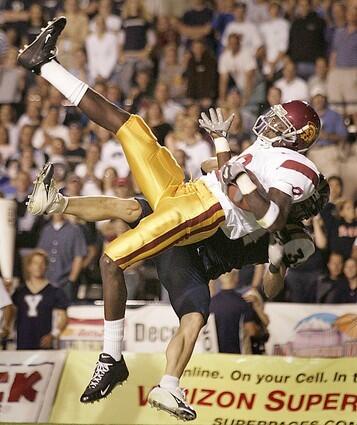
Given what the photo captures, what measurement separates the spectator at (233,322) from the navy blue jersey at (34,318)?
1.30 m

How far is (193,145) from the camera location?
12.6m

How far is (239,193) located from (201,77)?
23.5 feet

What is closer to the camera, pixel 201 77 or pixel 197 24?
pixel 201 77

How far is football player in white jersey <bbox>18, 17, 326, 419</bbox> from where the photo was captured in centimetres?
702

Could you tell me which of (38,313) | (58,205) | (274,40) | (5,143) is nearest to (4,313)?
(38,313)

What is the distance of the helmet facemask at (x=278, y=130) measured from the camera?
287 inches

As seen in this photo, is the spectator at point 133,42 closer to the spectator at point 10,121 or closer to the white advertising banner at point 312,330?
the spectator at point 10,121

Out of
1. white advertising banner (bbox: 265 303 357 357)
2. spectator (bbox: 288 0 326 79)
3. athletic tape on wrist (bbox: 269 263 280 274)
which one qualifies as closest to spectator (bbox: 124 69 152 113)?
spectator (bbox: 288 0 326 79)

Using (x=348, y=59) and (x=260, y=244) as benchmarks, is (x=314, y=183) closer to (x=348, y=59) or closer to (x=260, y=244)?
(x=260, y=244)

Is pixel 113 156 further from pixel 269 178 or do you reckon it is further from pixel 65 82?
pixel 269 178

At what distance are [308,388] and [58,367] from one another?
1.86 metres


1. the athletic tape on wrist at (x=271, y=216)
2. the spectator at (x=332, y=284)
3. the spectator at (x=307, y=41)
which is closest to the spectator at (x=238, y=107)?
the spectator at (x=307, y=41)

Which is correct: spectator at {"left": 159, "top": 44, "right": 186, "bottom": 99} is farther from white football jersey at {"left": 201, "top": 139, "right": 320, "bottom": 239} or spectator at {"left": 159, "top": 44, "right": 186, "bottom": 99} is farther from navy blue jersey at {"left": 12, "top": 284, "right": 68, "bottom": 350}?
white football jersey at {"left": 201, "top": 139, "right": 320, "bottom": 239}

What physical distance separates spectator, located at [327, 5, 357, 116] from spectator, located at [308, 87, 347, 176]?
0.41 metres
